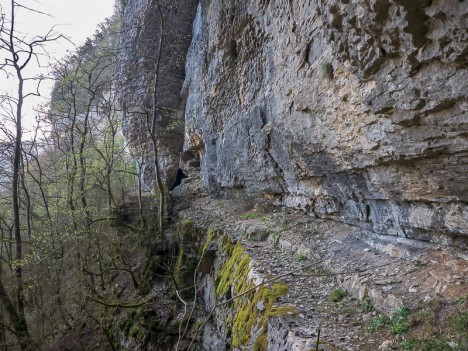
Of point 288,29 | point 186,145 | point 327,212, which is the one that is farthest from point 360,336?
point 186,145

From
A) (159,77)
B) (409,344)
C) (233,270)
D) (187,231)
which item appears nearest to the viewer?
(409,344)

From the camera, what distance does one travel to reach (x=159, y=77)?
695 inches

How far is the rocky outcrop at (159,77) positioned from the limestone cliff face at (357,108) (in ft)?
25.8

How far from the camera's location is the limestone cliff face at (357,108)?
10.4ft

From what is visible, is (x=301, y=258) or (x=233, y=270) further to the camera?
(x=233, y=270)

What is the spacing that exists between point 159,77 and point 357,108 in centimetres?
1497

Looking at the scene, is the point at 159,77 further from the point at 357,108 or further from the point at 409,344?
the point at 409,344

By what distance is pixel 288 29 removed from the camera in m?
6.38

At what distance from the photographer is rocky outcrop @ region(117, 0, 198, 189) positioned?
1722 cm

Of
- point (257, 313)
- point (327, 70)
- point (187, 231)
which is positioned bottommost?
point (257, 313)

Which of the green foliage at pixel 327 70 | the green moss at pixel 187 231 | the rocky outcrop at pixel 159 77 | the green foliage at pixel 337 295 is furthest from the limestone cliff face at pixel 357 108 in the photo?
the rocky outcrop at pixel 159 77

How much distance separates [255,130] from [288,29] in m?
2.84

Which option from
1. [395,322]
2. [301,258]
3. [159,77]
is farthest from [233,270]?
[159,77]

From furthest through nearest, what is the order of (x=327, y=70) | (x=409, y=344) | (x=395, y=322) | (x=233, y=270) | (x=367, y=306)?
(x=233, y=270)
(x=327, y=70)
(x=367, y=306)
(x=395, y=322)
(x=409, y=344)
